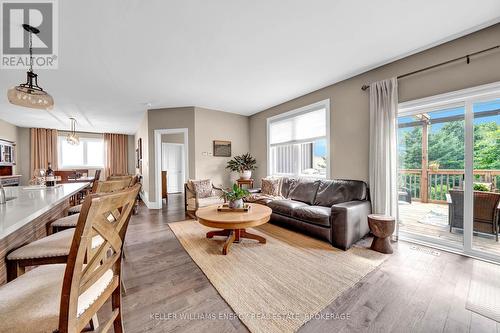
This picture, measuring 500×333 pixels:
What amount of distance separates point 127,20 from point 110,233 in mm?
2214

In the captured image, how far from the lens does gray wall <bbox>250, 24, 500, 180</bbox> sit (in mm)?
2195

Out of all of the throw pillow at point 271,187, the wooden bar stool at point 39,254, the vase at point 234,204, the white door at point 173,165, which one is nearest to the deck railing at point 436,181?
the throw pillow at point 271,187

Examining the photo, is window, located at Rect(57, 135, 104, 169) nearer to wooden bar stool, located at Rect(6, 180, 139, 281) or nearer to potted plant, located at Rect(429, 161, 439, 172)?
wooden bar stool, located at Rect(6, 180, 139, 281)

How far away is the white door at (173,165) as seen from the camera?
25.3 ft

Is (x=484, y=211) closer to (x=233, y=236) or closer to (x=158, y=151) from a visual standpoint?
(x=233, y=236)

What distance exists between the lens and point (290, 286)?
71.2 inches

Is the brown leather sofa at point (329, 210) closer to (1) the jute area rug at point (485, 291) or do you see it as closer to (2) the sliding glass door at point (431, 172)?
(2) the sliding glass door at point (431, 172)

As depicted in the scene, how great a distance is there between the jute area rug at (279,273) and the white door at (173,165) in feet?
17.4

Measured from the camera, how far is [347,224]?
2.51 metres

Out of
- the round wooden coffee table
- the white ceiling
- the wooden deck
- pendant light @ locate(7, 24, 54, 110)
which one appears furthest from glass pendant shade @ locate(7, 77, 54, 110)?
the wooden deck

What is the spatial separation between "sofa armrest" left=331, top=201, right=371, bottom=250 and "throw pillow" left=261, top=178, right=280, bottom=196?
5.66 ft

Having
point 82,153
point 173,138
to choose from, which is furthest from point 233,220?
point 82,153

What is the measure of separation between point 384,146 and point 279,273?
7.72 ft

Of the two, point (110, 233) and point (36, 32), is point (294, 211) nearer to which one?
point (110, 233)
